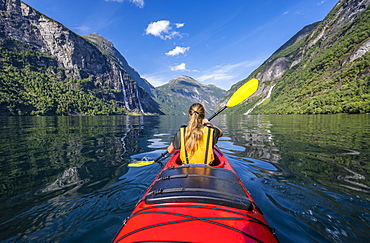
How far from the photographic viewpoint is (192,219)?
212cm

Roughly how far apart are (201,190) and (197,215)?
0.53m

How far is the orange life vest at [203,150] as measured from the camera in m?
4.07

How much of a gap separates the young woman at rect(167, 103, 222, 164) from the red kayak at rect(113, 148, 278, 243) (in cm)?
93

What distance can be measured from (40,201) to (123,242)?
4114 millimetres

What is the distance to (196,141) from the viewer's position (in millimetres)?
4059

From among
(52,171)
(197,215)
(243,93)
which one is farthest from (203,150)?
(52,171)

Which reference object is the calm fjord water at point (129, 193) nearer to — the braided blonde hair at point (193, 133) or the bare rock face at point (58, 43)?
the braided blonde hair at point (193, 133)

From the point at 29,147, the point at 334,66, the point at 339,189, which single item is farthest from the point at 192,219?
the point at 334,66

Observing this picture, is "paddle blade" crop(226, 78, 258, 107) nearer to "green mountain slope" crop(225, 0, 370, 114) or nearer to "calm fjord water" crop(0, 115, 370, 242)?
"calm fjord water" crop(0, 115, 370, 242)

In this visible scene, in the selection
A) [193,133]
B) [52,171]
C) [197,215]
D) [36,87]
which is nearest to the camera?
[197,215]

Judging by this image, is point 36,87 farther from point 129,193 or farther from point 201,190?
point 201,190

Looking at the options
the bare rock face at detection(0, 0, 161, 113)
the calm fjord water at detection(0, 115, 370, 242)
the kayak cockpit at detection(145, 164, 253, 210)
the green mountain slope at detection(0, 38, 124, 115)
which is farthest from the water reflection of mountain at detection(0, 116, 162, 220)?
the bare rock face at detection(0, 0, 161, 113)

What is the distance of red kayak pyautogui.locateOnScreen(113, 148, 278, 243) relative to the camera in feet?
6.15

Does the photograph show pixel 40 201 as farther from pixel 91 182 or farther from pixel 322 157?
pixel 322 157
